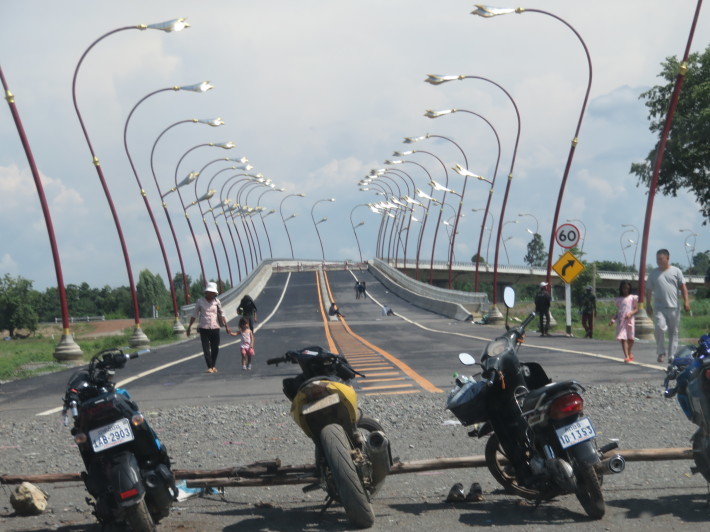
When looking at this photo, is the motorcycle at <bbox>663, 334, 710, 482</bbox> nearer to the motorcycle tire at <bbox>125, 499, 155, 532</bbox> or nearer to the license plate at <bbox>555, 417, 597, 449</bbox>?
the license plate at <bbox>555, 417, 597, 449</bbox>

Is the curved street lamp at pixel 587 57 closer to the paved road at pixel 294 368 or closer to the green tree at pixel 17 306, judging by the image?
the paved road at pixel 294 368

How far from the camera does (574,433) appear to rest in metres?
6.06

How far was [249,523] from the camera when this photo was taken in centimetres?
646

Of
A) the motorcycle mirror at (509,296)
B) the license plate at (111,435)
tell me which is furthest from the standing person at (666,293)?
the license plate at (111,435)

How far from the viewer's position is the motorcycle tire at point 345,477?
6012mm

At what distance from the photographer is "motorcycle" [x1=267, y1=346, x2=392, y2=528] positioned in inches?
238

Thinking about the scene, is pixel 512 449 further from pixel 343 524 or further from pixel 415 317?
pixel 415 317

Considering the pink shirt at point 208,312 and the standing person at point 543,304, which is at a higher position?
the pink shirt at point 208,312

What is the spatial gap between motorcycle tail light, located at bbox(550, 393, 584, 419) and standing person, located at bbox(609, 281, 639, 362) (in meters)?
13.0

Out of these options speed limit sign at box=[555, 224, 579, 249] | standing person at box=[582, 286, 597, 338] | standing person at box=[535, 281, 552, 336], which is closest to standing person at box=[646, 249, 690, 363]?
speed limit sign at box=[555, 224, 579, 249]

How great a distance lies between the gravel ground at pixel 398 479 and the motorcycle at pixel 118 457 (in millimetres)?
569

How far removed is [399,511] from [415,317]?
52.0 meters

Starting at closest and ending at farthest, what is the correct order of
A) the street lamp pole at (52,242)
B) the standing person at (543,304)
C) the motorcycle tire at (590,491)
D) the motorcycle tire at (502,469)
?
the motorcycle tire at (590,491) < the motorcycle tire at (502,469) < the street lamp pole at (52,242) < the standing person at (543,304)

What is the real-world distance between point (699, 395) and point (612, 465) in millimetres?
745
